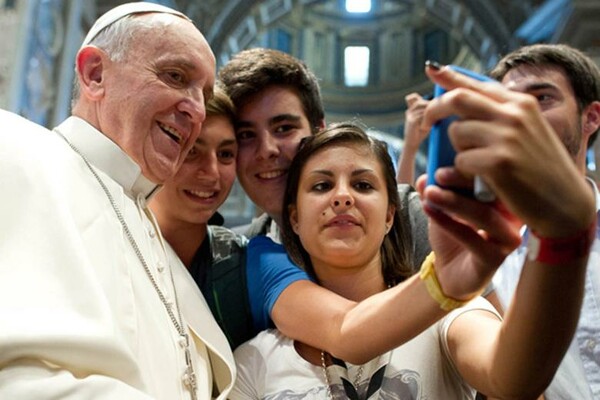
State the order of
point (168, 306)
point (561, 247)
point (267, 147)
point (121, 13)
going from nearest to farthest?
point (561, 247)
point (168, 306)
point (121, 13)
point (267, 147)

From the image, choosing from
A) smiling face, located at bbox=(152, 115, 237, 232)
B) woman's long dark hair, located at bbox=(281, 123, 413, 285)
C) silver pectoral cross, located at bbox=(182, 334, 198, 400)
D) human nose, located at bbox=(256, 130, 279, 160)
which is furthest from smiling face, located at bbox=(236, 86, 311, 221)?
silver pectoral cross, located at bbox=(182, 334, 198, 400)

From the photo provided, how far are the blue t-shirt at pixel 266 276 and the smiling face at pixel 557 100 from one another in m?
1.23

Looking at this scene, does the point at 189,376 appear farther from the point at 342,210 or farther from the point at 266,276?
the point at 342,210

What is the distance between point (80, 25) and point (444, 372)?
572 cm

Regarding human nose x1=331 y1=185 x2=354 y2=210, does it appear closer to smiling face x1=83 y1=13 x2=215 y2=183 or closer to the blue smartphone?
smiling face x1=83 y1=13 x2=215 y2=183

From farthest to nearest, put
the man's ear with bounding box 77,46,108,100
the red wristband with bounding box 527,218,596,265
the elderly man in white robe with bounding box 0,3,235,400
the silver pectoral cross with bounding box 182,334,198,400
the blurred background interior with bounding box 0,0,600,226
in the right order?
the blurred background interior with bounding box 0,0,600,226
the man's ear with bounding box 77,46,108,100
the silver pectoral cross with bounding box 182,334,198,400
the elderly man in white robe with bounding box 0,3,235,400
the red wristband with bounding box 527,218,596,265

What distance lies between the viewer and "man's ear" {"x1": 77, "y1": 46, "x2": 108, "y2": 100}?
2.02 m

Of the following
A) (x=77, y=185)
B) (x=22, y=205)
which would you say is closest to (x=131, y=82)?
(x=77, y=185)

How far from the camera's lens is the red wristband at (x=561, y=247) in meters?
0.96

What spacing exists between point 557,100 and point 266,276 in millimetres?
1480

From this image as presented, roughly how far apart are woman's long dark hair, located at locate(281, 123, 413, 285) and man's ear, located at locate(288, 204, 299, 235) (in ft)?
0.04

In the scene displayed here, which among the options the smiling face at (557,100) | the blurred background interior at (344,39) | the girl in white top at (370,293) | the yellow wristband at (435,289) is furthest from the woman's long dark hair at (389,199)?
the smiling face at (557,100)

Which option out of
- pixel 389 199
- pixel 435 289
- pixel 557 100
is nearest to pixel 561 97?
pixel 557 100

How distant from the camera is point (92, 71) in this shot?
2037 millimetres
